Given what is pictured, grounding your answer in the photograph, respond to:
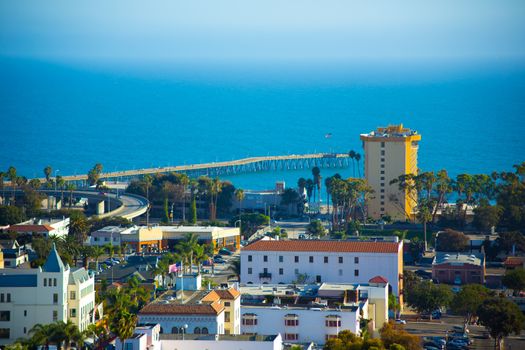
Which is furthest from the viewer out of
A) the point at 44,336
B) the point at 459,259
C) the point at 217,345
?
the point at 459,259

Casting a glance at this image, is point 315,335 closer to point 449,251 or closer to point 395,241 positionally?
point 395,241

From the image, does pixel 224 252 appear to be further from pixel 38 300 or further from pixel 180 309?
pixel 180 309

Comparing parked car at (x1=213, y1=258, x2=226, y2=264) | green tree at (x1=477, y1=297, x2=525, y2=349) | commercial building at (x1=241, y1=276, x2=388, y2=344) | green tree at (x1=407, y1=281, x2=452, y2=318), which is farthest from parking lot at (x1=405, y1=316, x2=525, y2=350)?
parked car at (x1=213, y1=258, x2=226, y2=264)

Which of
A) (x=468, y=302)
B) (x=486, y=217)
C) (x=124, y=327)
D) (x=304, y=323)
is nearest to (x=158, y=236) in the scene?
(x=486, y=217)

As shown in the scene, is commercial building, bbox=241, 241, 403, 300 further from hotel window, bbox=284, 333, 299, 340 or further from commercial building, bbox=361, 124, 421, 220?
commercial building, bbox=361, 124, 421, 220

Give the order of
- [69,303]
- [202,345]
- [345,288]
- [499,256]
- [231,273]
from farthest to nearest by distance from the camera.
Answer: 1. [499,256]
2. [231,273]
3. [345,288]
4. [69,303]
5. [202,345]

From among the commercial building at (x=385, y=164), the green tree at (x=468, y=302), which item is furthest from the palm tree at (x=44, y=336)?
the commercial building at (x=385, y=164)

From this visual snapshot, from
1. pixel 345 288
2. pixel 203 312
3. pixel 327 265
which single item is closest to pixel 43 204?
pixel 327 265
